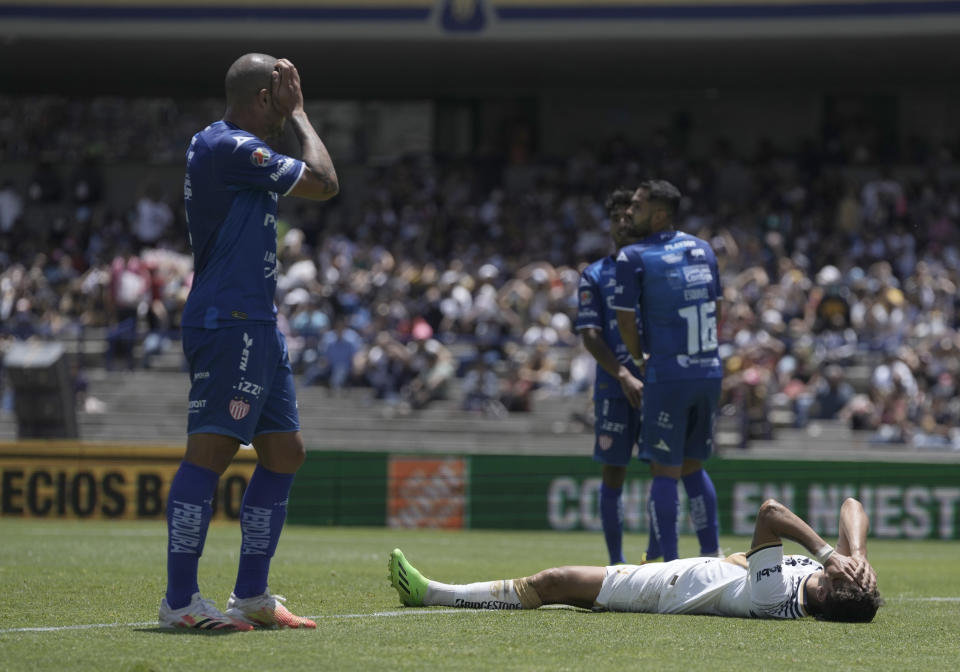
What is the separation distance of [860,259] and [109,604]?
20056 mm

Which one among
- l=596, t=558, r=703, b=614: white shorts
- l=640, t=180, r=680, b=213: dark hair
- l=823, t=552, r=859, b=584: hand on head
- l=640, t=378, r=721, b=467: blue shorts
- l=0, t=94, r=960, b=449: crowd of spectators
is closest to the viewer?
l=823, t=552, r=859, b=584: hand on head

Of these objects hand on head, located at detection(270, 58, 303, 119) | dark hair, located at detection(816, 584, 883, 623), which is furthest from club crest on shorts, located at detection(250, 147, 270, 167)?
dark hair, located at detection(816, 584, 883, 623)

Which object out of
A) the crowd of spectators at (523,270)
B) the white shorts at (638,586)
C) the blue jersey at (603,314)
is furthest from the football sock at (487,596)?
the crowd of spectators at (523,270)

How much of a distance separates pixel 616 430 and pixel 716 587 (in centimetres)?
306

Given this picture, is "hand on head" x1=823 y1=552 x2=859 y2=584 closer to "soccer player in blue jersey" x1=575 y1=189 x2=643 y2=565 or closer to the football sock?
the football sock

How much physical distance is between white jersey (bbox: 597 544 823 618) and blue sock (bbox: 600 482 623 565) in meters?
2.80

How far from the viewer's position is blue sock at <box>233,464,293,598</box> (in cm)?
620

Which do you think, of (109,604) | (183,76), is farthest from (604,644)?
(183,76)

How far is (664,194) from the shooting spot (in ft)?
29.7

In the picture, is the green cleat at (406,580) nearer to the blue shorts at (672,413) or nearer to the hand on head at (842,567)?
the hand on head at (842,567)

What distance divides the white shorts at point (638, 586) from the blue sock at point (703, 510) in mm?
2301

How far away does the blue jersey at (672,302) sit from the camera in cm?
893

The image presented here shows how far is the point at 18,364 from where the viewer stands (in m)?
19.1

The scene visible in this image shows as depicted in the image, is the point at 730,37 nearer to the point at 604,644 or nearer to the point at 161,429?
the point at 161,429
